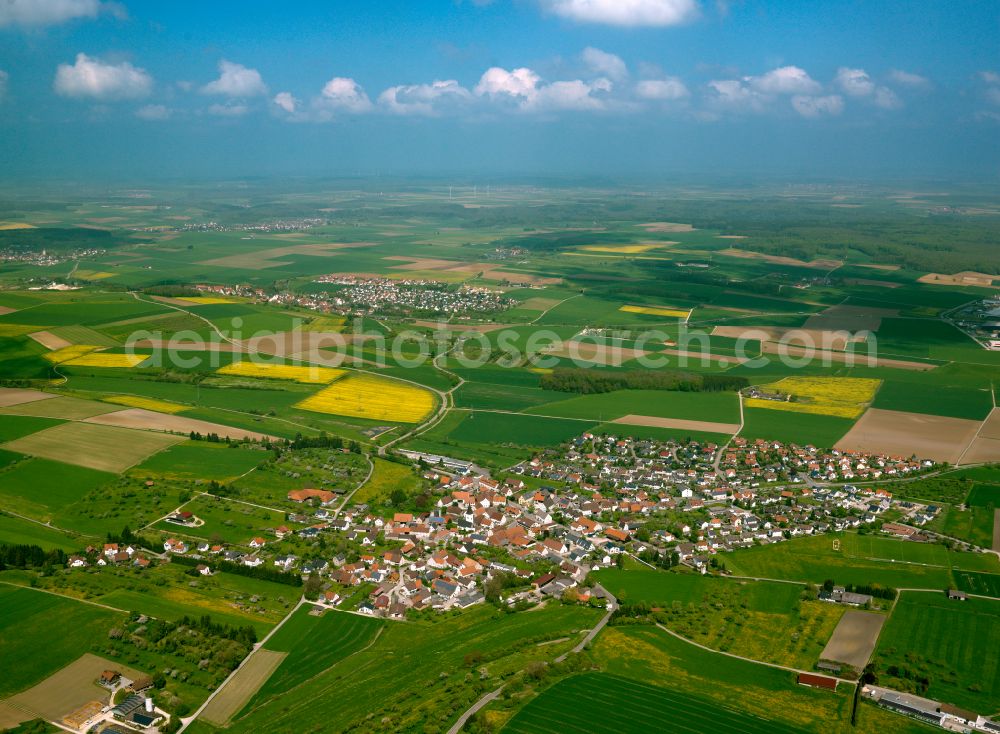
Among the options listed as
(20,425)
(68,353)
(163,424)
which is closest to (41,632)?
(163,424)

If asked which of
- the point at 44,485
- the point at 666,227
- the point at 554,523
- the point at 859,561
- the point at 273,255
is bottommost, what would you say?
the point at 554,523

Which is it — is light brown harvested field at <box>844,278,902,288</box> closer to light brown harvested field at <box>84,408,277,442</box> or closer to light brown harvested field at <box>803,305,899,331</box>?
light brown harvested field at <box>803,305,899,331</box>

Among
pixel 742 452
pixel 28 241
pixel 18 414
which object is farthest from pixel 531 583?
pixel 28 241

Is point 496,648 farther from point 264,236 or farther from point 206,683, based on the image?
point 264,236

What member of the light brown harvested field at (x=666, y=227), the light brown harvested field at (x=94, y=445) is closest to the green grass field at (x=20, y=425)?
the light brown harvested field at (x=94, y=445)

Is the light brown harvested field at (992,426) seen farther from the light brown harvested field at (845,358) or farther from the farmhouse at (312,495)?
the farmhouse at (312,495)

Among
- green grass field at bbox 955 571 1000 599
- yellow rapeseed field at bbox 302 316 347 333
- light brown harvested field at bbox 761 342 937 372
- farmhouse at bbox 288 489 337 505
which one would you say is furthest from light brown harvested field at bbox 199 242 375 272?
green grass field at bbox 955 571 1000 599

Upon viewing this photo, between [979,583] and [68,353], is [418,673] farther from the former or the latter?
[68,353]
